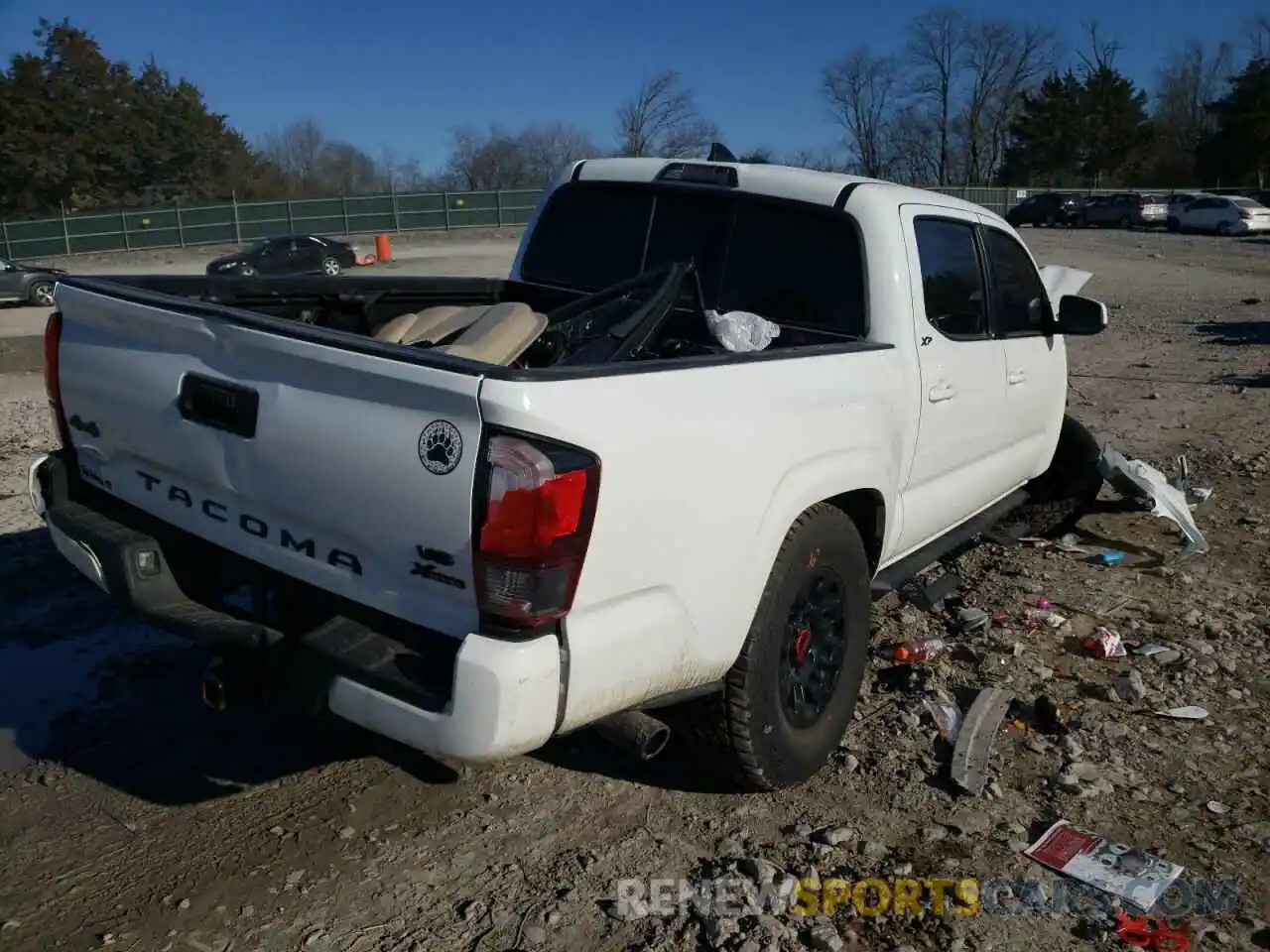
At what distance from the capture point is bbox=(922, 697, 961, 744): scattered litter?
13.0 feet

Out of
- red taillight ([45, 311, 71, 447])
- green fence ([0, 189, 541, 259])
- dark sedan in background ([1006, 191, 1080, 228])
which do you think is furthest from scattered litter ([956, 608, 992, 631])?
dark sedan in background ([1006, 191, 1080, 228])

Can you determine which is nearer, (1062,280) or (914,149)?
(1062,280)

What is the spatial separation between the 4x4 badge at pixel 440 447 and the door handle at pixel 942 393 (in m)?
2.21

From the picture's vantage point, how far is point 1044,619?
199 inches

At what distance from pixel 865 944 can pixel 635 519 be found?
4.21ft

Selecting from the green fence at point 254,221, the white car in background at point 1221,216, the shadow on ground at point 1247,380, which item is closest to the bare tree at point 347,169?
the green fence at point 254,221

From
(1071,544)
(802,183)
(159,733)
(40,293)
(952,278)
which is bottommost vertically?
(1071,544)

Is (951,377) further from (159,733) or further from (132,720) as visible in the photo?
(132,720)

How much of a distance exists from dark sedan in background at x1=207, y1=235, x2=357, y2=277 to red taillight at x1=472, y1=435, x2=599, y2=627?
28.3m

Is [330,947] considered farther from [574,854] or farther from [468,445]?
[468,445]

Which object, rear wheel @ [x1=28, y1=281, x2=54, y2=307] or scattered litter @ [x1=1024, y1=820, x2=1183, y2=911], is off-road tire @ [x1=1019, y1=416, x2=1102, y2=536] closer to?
scattered litter @ [x1=1024, y1=820, x2=1183, y2=911]

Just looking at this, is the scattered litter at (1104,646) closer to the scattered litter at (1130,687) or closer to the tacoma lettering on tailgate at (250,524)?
the scattered litter at (1130,687)

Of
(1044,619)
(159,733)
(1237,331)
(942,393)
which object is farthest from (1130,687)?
(1237,331)

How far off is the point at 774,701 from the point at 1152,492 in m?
3.70
